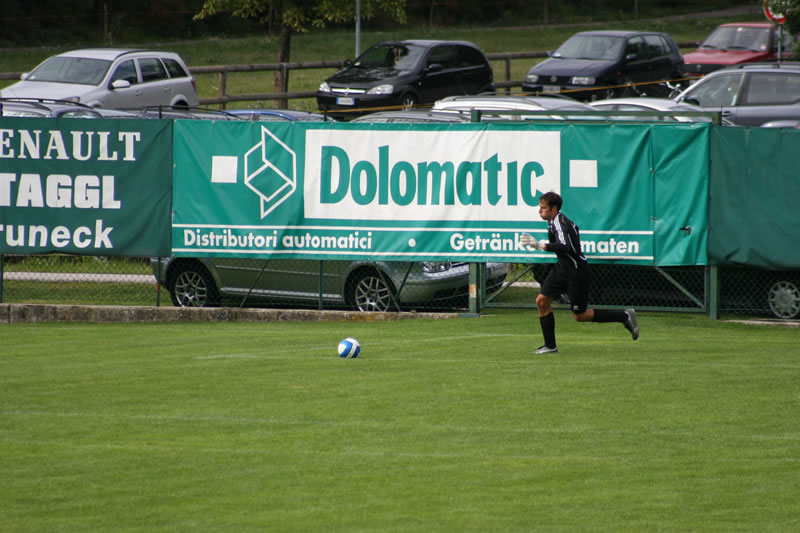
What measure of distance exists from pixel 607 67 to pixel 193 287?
14867mm

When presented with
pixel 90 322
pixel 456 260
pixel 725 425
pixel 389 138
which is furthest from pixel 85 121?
pixel 725 425

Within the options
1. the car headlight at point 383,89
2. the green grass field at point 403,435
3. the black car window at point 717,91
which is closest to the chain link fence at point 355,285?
the green grass field at point 403,435

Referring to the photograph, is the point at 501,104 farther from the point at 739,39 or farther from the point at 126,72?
the point at 739,39

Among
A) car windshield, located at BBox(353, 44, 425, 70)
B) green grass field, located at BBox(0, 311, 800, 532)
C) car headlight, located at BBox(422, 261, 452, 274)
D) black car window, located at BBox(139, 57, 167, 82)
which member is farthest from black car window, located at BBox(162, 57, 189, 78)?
green grass field, located at BBox(0, 311, 800, 532)

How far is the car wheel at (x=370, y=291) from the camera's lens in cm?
1583

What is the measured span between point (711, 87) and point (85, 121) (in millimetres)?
11861

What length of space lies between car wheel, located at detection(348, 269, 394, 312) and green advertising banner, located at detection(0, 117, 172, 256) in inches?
102

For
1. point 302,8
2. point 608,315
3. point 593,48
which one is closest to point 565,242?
point 608,315

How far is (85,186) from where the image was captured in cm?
1645

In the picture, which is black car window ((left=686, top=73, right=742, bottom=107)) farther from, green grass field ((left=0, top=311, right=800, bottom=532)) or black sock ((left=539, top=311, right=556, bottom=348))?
black sock ((left=539, top=311, right=556, bottom=348))

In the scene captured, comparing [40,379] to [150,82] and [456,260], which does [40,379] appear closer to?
[456,260]

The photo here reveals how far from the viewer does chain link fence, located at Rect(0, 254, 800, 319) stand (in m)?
15.1

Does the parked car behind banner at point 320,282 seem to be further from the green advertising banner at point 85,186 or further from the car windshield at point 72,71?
the car windshield at point 72,71

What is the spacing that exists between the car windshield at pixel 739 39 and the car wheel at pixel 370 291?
63.9ft
